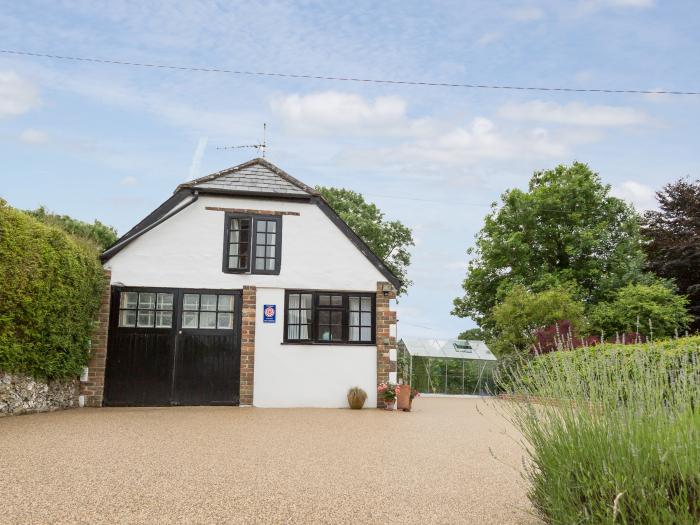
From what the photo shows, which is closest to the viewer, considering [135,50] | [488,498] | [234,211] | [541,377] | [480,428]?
[541,377]

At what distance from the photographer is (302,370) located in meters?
14.8

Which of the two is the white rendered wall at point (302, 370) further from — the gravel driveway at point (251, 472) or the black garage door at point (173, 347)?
the gravel driveway at point (251, 472)

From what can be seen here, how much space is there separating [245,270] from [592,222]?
801 inches

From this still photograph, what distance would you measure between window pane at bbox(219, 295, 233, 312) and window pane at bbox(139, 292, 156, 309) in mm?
1454

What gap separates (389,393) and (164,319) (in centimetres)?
524

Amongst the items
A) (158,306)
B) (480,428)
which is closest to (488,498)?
(480,428)

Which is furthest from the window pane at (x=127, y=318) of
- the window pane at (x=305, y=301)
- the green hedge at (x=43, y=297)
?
the window pane at (x=305, y=301)

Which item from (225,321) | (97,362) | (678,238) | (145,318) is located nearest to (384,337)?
(225,321)

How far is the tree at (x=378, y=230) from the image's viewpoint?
109ft

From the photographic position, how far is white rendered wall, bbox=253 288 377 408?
14.6 meters

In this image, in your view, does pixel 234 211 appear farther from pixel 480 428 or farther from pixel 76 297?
pixel 480 428

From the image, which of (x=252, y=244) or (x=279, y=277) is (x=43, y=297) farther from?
(x=279, y=277)

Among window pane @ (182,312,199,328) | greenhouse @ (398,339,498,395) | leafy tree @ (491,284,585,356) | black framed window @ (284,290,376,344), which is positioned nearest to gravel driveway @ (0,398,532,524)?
window pane @ (182,312,199,328)

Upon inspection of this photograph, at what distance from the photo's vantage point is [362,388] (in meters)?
14.9
